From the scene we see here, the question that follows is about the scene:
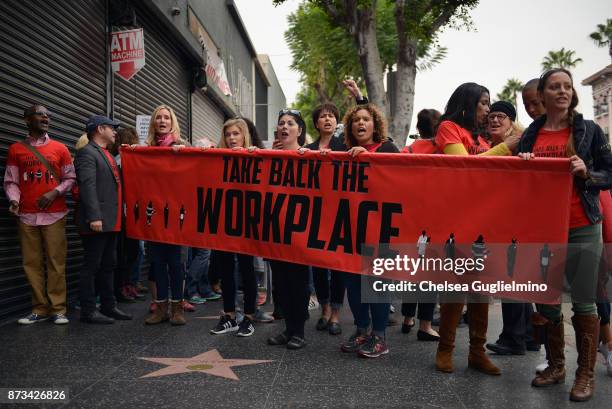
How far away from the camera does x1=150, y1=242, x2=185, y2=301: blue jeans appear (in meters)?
5.66

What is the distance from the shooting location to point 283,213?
196 inches

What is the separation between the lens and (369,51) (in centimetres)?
1448

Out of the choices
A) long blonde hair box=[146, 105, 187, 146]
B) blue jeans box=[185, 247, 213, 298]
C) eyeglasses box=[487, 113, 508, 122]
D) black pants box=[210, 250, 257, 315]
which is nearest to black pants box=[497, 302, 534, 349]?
eyeglasses box=[487, 113, 508, 122]

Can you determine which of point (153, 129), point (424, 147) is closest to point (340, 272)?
point (424, 147)

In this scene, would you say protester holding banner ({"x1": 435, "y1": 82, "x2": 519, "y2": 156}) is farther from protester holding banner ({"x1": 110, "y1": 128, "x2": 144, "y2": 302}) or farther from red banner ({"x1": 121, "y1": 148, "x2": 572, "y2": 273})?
protester holding banner ({"x1": 110, "y1": 128, "x2": 144, "y2": 302})

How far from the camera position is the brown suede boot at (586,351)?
3.64 meters

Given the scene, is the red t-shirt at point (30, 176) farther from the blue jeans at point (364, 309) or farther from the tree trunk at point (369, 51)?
the tree trunk at point (369, 51)

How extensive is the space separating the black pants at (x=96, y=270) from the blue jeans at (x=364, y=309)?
2628mm

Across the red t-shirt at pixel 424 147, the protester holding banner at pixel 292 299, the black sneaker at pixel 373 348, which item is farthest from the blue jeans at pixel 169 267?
the red t-shirt at pixel 424 147

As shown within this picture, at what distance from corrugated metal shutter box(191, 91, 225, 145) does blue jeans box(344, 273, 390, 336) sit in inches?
364

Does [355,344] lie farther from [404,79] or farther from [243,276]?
[404,79]

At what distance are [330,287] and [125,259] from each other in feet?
9.58

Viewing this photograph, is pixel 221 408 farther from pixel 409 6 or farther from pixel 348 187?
pixel 409 6

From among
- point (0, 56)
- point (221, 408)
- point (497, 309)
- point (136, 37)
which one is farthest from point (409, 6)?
Result: point (221, 408)
